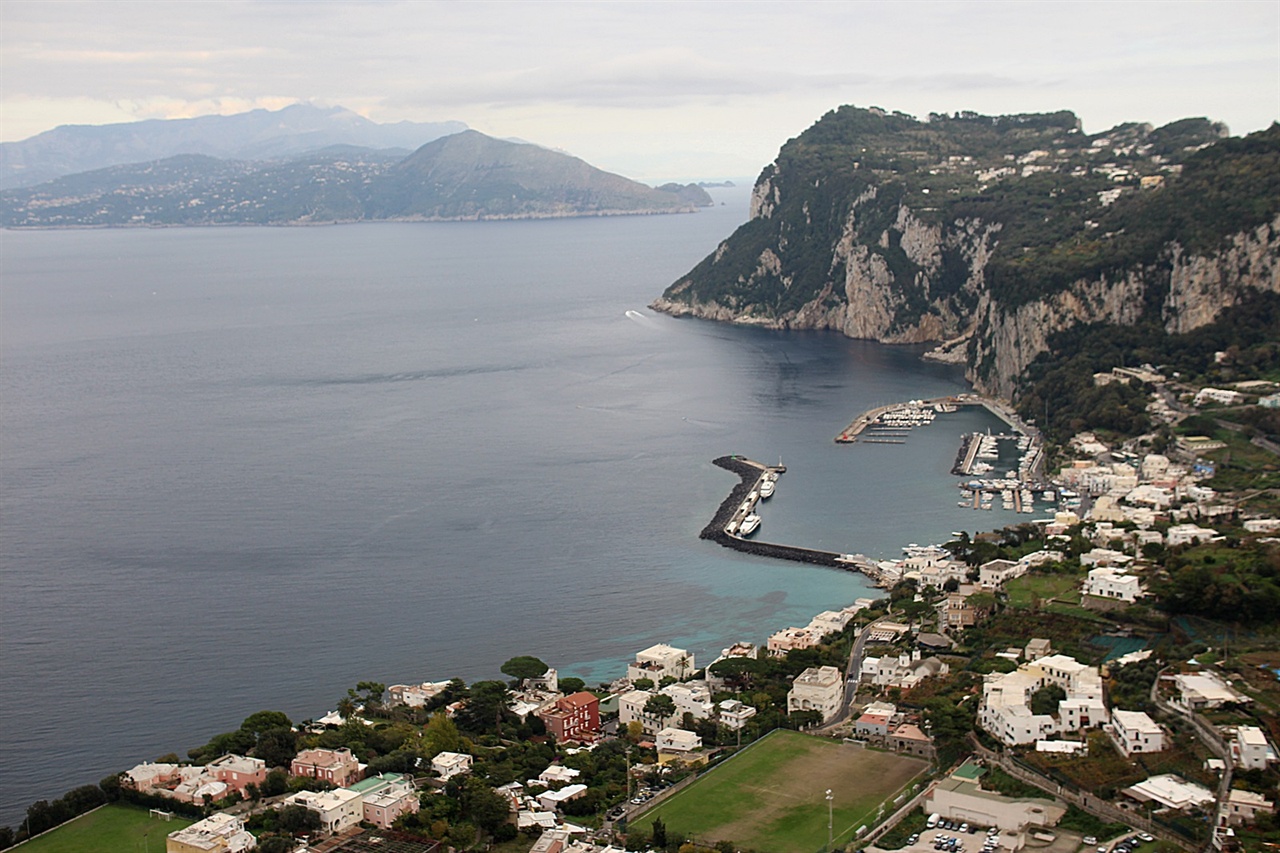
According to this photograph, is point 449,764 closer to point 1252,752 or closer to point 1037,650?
point 1037,650

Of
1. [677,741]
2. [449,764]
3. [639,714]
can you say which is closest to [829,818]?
[677,741]

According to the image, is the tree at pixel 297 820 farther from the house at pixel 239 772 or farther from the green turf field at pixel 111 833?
the house at pixel 239 772

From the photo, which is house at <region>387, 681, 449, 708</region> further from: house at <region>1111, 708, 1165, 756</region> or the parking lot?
house at <region>1111, 708, 1165, 756</region>

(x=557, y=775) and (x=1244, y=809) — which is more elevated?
(x=1244, y=809)

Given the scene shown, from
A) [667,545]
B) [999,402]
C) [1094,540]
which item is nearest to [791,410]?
[999,402]

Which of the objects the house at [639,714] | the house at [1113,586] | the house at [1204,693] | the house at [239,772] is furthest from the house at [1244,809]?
the house at [239,772]

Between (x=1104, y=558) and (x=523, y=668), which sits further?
(x=1104, y=558)
